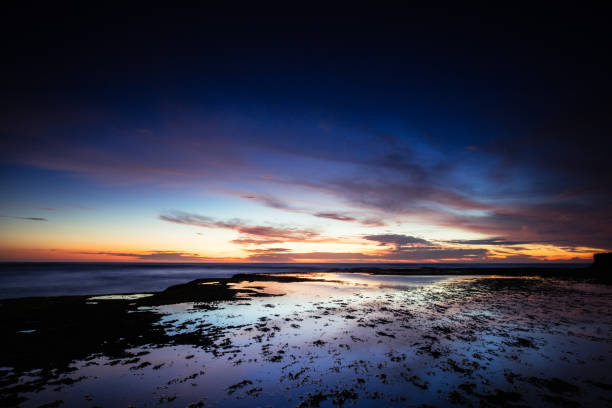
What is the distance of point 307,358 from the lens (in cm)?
1118

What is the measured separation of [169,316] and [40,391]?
10835mm

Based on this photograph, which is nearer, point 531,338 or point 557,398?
point 557,398

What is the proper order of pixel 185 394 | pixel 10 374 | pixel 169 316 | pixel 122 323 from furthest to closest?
pixel 169 316 < pixel 122 323 < pixel 10 374 < pixel 185 394

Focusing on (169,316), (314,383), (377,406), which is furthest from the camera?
(169,316)

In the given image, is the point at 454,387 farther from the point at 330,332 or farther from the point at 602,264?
the point at 602,264

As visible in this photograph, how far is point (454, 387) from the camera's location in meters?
8.49

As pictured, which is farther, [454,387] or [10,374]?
[10,374]

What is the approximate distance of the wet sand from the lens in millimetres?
8102

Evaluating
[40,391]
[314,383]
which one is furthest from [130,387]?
[314,383]

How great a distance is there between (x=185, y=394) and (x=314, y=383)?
4.34 metres

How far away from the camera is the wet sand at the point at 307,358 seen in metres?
8.10

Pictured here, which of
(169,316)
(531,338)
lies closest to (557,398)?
(531,338)

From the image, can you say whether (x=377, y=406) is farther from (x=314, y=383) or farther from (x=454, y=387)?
(x=454, y=387)

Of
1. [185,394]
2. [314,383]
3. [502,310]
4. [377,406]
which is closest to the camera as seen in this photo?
[377,406]
